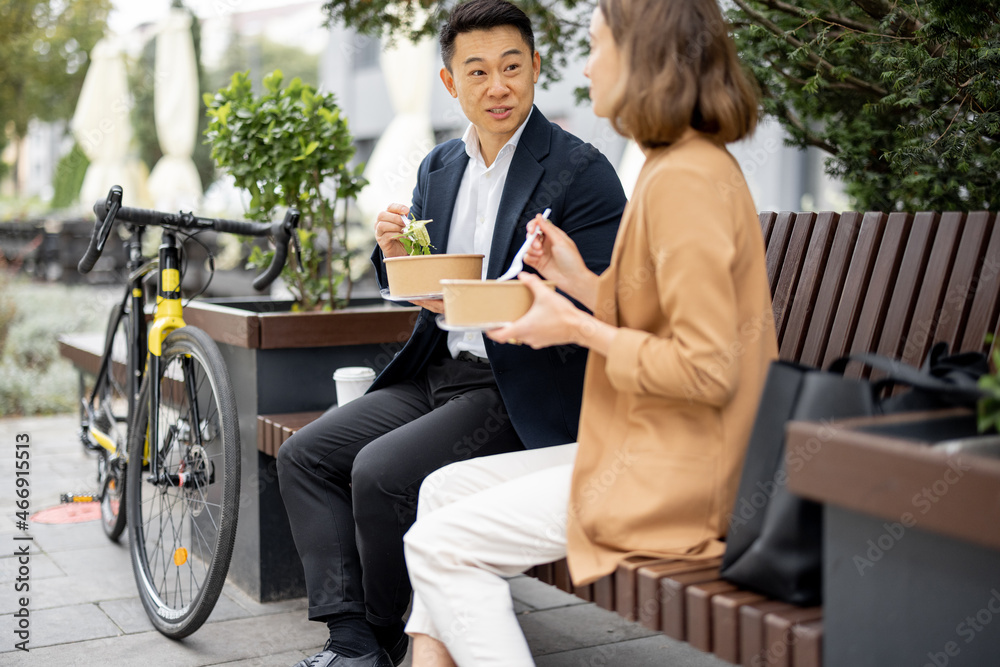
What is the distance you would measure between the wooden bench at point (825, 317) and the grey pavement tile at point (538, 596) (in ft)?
3.37

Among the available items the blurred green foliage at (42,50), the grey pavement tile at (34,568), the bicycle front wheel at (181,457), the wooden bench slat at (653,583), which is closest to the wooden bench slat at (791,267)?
the wooden bench slat at (653,583)

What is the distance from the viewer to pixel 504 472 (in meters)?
2.30

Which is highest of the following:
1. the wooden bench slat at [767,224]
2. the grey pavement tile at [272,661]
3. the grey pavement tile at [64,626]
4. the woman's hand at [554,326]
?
the wooden bench slat at [767,224]

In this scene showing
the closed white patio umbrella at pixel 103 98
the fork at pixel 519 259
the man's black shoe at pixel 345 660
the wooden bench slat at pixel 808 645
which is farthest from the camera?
the closed white patio umbrella at pixel 103 98

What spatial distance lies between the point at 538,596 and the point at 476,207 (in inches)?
57.2

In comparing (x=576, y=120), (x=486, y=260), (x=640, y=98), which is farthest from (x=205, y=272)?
(x=640, y=98)

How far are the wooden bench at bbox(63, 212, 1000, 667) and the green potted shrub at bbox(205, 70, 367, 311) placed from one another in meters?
1.19

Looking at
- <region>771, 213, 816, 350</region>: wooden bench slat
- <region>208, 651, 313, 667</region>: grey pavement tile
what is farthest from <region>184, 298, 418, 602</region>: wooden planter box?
<region>771, 213, 816, 350</region>: wooden bench slat

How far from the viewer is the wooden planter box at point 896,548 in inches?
54.5

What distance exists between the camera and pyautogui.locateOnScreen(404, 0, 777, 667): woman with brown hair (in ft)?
5.68

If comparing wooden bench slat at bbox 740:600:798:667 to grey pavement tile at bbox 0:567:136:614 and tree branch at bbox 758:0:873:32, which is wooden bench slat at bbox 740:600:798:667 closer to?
tree branch at bbox 758:0:873:32

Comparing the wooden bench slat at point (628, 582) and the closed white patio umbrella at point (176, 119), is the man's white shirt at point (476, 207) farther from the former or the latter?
the closed white patio umbrella at point (176, 119)

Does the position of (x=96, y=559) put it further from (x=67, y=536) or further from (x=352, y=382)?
(x=352, y=382)

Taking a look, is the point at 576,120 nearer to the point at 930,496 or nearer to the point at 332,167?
the point at 332,167
